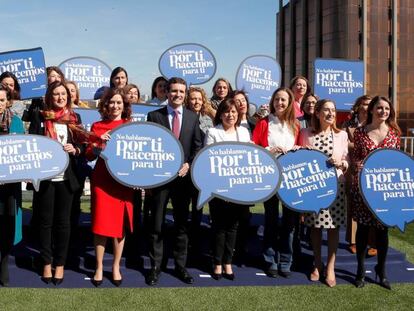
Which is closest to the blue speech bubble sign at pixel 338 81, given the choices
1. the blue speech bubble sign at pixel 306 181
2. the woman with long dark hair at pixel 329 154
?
the woman with long dark hair at pixel 329 154

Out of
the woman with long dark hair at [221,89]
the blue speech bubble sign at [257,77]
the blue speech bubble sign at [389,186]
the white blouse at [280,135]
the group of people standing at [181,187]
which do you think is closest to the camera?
the group of people standing at [181,187]

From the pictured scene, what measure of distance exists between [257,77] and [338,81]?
1.06m

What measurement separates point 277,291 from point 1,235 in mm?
2362

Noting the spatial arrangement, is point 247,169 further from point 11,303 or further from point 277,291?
point 11,303

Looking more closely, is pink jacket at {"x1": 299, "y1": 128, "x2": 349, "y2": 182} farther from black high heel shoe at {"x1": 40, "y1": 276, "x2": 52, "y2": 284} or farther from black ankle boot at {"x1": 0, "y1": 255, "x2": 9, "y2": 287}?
black ankle boot at {"x1": 0, "y1": 255, "x2": 9, "y2": 287}

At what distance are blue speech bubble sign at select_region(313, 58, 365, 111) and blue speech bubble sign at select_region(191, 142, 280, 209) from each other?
94.8 inches

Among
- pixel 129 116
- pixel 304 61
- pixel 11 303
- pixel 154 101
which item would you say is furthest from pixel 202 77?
pixel 304 61

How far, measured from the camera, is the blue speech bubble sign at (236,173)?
3.79m

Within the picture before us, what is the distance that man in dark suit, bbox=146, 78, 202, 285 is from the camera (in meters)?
3.96

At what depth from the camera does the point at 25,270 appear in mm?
4344

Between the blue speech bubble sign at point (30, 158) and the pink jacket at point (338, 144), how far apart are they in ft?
6.54

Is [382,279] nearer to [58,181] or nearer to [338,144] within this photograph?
[338,144]

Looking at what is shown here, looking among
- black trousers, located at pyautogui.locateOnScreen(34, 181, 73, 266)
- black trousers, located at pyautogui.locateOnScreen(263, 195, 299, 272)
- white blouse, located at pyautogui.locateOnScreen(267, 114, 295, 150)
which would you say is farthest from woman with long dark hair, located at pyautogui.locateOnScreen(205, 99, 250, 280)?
black trousers, located at pyautogui.locateOnScreen(34, 181, 73, 266)

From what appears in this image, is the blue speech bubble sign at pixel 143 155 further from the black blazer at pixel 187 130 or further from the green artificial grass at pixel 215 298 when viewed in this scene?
the green artificial grass at pixel 215 298
